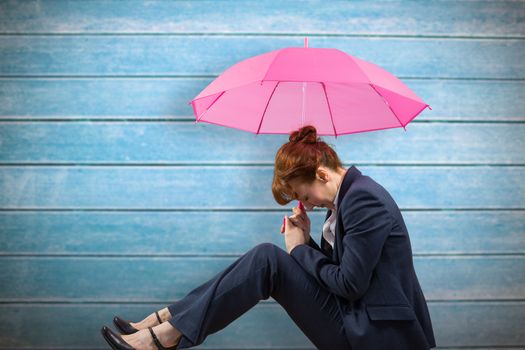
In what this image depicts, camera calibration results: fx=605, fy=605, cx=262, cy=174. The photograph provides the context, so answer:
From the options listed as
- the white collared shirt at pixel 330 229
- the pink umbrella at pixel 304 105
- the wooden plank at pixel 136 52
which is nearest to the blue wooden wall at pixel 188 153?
the wooden plank at pixel 136 52

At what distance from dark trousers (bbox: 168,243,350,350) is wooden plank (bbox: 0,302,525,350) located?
1.84 ft

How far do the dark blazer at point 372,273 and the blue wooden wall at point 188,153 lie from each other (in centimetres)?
57

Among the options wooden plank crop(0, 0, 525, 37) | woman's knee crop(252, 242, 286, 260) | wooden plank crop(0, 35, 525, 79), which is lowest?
woman's knee crop(252, 242, 286, 260)

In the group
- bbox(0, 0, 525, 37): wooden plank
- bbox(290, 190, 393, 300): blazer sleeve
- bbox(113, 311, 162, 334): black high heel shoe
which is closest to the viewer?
bbox(290, 190, 393, 300): blazer sleeve

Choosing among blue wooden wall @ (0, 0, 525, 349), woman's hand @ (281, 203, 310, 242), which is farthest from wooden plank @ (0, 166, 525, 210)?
woman's hand @ (281, 203, 310, 242)

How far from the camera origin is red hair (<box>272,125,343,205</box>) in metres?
1.40

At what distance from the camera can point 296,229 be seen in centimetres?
152

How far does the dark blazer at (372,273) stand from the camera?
4.38ft

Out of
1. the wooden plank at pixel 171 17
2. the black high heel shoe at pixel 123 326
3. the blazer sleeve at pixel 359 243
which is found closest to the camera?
the blazer sleeve at pixel 359 243

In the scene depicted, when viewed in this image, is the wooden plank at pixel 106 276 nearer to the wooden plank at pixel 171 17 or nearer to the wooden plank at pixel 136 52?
the wooden plank at pixel 136 52

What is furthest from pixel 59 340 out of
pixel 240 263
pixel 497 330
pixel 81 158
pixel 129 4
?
pixel 497 330

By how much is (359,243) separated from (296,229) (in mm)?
228

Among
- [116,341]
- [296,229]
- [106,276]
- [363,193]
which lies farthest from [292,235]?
[106,276]

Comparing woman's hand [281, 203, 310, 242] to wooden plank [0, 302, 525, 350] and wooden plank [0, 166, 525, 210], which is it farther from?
wooden plank [0, 302, 525, 350]
